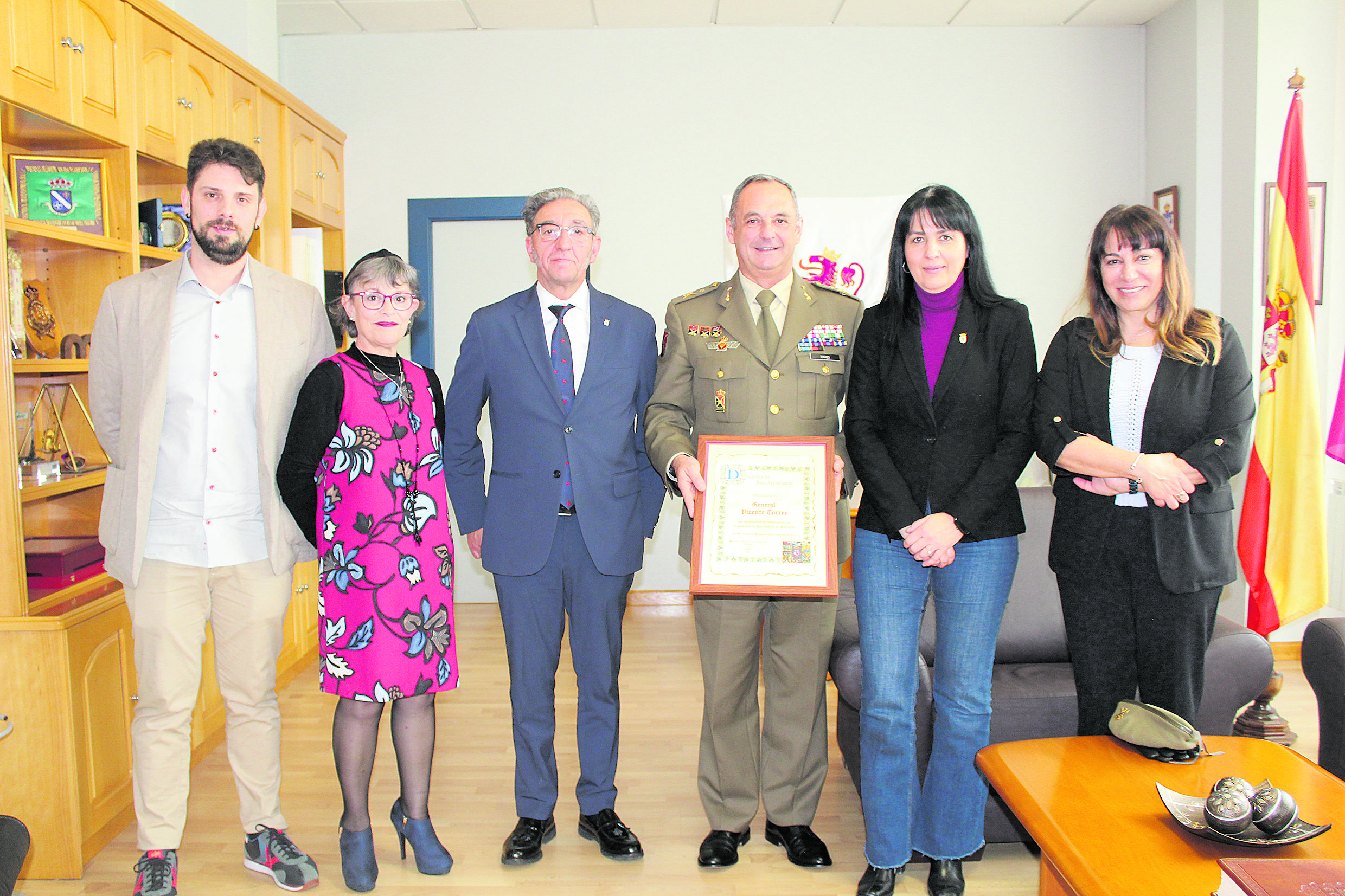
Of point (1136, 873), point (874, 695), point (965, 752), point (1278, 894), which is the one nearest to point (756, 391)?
point (874, 695)

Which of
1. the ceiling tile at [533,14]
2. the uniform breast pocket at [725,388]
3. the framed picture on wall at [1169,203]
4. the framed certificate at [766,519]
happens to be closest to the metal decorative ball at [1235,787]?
the framed certificate at [766,519]

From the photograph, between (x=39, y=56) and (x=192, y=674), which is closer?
(x=192, y=674)

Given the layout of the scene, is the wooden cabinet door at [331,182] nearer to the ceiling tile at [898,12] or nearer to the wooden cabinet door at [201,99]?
the wooden cabinet door at [201,99]

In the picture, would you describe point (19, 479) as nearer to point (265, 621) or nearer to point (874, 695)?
point (265, 621)

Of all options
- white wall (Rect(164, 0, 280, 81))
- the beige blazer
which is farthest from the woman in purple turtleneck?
white wall (Rect(164, 0, 280, 81))

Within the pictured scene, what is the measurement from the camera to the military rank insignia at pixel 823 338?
81.5 inches

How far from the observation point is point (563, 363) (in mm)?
2184

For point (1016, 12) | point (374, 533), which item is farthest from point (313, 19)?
point (1016, 12)

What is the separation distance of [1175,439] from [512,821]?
2.04 meters

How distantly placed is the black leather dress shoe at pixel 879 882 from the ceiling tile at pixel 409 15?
4145 millimetres

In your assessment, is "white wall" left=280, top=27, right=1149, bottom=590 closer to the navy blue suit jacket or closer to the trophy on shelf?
the trophy on shelf

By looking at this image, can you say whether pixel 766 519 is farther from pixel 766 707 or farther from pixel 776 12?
pixel 776 12

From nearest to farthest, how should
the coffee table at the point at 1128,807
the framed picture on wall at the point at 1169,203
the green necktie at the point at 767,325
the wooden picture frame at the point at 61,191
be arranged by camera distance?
the coffee table at the point at 1128,807 → the green necktie at the point at 767,325 → the wooden picture frame at the point at 61,191 → the framed picture on wall at the point at 1169,203

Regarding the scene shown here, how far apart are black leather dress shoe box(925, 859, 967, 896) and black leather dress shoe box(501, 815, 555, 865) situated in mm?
1009
